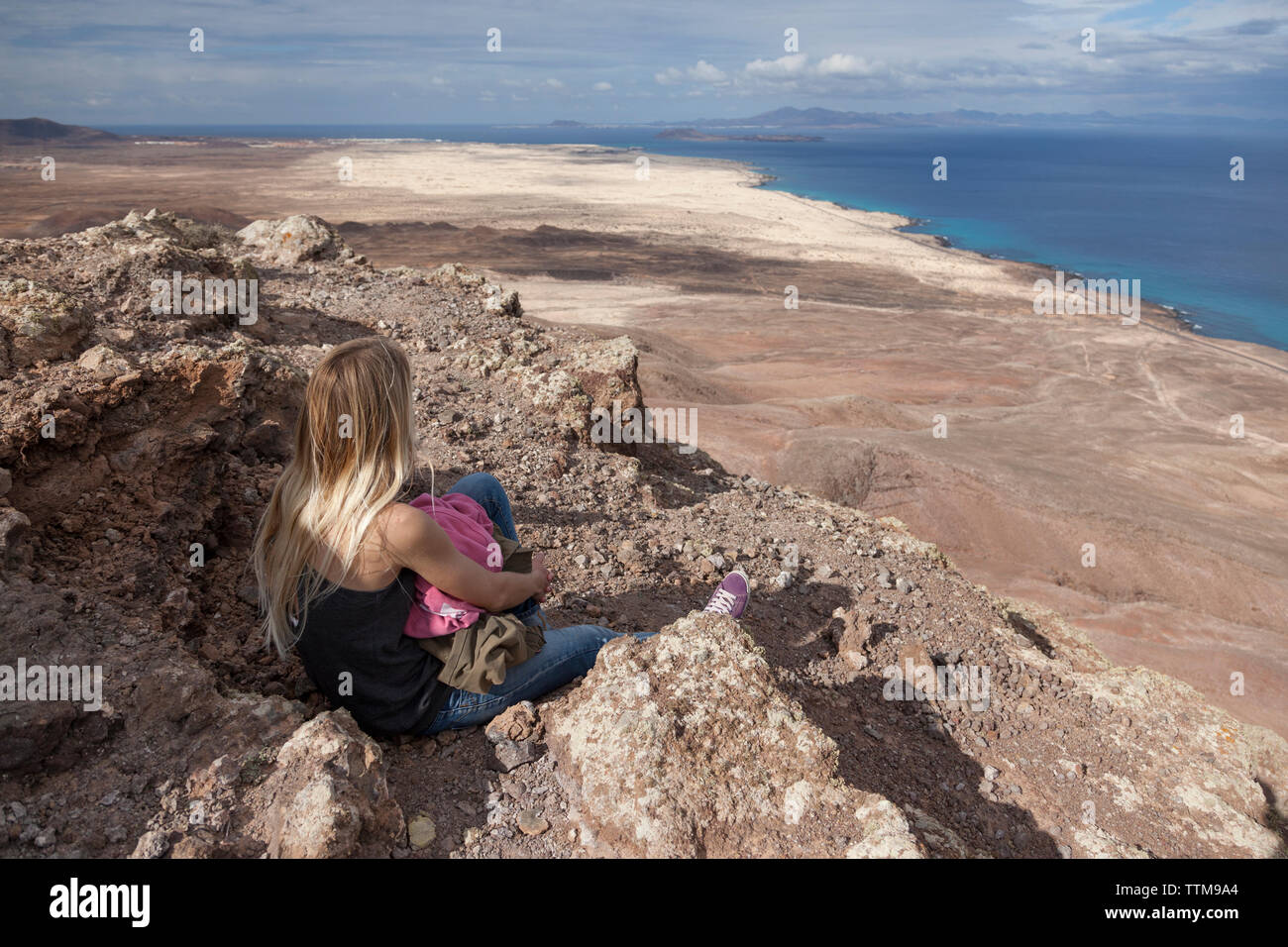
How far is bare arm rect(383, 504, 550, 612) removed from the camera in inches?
110

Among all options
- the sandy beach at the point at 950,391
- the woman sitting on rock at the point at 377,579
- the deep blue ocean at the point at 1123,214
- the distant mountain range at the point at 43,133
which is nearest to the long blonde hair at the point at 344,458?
the woman sitting on rock at the point at 377,579

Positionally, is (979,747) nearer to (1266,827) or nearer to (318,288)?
(1266,827)

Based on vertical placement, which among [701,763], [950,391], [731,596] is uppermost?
[950,391]

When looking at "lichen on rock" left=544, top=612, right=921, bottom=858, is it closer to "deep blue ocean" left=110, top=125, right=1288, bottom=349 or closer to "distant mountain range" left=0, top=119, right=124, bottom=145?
"deep blue ocean" left=110, top=125, right=1288, bottom=349

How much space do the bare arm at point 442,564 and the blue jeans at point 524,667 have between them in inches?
12.3

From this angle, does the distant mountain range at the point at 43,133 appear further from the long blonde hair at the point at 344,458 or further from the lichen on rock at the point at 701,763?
the lichen on rock at the point at 701,763

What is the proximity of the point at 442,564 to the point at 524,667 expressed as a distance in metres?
0.69

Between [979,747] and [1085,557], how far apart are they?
1042 centimetres

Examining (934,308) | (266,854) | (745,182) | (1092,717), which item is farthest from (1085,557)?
(745,182)

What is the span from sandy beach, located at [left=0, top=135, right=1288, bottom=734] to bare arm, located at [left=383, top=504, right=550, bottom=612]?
10.1 m

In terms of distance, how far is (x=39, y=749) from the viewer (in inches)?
105

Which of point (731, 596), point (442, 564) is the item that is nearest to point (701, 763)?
point (442, 564)

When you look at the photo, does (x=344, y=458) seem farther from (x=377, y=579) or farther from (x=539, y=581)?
(x=539, y=581)

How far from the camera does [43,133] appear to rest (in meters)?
126
